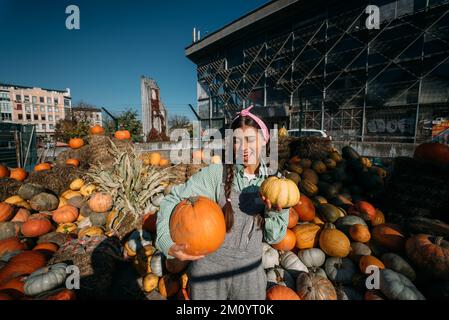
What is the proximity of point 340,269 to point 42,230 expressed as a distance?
195 inches

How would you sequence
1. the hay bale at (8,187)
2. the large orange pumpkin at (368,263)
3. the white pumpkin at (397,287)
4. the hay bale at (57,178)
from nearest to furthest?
the white pumpkin at (397,287)
the large orange pumpkin at (368,263)
the hay bale at (8,187)
the hay bale at (57,178)

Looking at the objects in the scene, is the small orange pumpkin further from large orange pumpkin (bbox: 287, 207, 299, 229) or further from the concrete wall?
the concrete wall

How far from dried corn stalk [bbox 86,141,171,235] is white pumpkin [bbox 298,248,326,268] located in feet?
9.03

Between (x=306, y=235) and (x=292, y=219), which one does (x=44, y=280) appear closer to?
(x=292, y=219)

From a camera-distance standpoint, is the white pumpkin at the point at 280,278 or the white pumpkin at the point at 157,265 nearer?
the white pumpkin at the point at 280,278

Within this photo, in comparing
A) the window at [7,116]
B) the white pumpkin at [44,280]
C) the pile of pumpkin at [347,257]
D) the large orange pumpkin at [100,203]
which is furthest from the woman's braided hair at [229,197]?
Answer: the window at [7,116]

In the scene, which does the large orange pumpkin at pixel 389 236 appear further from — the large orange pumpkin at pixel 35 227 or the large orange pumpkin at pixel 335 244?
the large orange pumpkin at pixel 35 227

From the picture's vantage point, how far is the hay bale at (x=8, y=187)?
4446 millimetres

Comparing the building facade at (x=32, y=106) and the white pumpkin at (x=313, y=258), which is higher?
the building facade at (x=32, y=106)

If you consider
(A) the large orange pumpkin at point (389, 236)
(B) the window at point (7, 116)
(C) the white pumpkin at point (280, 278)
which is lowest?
(C) the white pumpkin at point (280, 278)

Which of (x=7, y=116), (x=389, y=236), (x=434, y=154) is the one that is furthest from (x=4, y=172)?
(x=7, y=116)

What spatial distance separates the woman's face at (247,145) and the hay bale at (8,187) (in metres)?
5.72

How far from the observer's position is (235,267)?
5.40 feet
